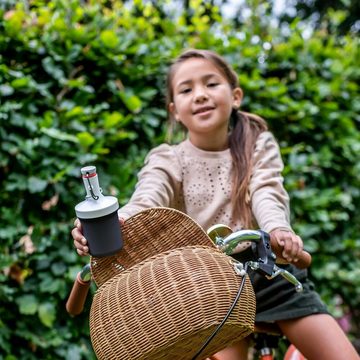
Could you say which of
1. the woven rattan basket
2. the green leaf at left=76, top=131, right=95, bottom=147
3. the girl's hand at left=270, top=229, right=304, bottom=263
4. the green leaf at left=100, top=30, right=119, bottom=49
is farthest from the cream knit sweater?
the green leaf at left=100, top=30, right=119, bottom=49

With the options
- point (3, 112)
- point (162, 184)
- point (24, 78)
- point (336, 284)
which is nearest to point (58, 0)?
point (24, 78)

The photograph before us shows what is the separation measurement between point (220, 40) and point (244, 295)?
8.97 ft

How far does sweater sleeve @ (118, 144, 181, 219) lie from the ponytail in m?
0.22

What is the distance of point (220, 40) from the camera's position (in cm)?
369

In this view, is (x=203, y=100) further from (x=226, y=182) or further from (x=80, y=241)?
(x=80, y=241)

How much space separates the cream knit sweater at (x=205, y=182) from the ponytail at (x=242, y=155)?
22 millimetres

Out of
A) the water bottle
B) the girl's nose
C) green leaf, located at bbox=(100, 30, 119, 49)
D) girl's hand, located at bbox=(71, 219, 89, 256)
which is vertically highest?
green leaf, located at bbox=(100, 30, 119, 49)

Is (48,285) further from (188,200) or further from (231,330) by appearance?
(231,330)

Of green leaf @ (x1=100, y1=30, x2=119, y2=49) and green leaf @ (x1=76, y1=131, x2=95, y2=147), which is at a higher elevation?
green leaf @ (x1=100, y1=30, x2=119, y2=49)

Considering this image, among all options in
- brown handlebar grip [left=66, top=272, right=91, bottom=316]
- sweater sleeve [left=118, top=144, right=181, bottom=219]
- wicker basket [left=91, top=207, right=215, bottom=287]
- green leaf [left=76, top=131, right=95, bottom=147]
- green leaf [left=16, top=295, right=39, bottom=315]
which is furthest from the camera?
green leaf [left=76, top=131, right=95, bottom=147]

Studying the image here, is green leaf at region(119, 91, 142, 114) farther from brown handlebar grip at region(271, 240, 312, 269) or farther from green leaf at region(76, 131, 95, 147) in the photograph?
brown handlebar grip at region(271, 240, 312, 269)

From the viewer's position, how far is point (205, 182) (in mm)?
2031

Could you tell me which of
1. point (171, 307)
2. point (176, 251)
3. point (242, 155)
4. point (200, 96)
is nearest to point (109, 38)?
point (200, 96)

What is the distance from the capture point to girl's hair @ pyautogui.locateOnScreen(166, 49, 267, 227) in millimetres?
1954
